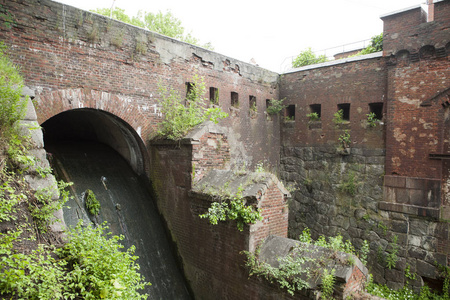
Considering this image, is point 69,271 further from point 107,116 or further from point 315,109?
point 315,109

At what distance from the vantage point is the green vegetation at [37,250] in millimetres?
2715

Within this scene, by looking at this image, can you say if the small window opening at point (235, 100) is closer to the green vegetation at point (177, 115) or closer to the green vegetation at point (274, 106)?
the green vegetation at point (274, 106)

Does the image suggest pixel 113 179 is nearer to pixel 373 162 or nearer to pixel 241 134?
pixel 241 134

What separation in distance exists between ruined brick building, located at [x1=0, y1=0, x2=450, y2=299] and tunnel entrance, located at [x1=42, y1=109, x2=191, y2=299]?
0.44 feet

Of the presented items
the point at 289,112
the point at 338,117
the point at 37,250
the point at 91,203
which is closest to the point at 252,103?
the point at 289,112

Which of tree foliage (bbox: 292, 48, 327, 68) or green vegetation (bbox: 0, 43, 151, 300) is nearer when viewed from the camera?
green vegetation (bbox: 0, 43, 151, 300)

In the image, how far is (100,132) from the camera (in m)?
8.60

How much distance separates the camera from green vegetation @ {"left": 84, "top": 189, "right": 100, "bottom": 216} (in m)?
6.27

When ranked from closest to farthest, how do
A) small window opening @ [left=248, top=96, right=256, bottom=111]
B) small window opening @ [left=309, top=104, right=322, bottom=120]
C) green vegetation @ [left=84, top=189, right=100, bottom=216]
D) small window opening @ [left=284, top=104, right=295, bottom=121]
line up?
green vegetation @ [left=84, top=189, right=100, bottom=216] → small window opening @ [left=248, top=96, right=256, bottom=111] → small window opening @ [left=309, top=104, right=322, bottom=120] → small window opening @ [left=284, top=104, right=295, bottom=121]

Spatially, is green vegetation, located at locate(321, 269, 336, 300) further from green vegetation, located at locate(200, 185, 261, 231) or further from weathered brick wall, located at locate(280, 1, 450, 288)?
weathered brick wall, located at locate(280, 1, 450, 288)

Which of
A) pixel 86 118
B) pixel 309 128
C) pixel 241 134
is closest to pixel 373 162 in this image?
pixel 309 128

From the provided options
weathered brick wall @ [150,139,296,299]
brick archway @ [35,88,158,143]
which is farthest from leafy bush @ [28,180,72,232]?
weathered brick wall @ [150,139,296,299]

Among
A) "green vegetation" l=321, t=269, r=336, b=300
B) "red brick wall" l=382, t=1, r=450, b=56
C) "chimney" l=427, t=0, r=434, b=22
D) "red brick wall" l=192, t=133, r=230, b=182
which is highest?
"chimney" l=427, t=0, r=434, b=22

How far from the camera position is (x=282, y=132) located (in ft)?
40.5
